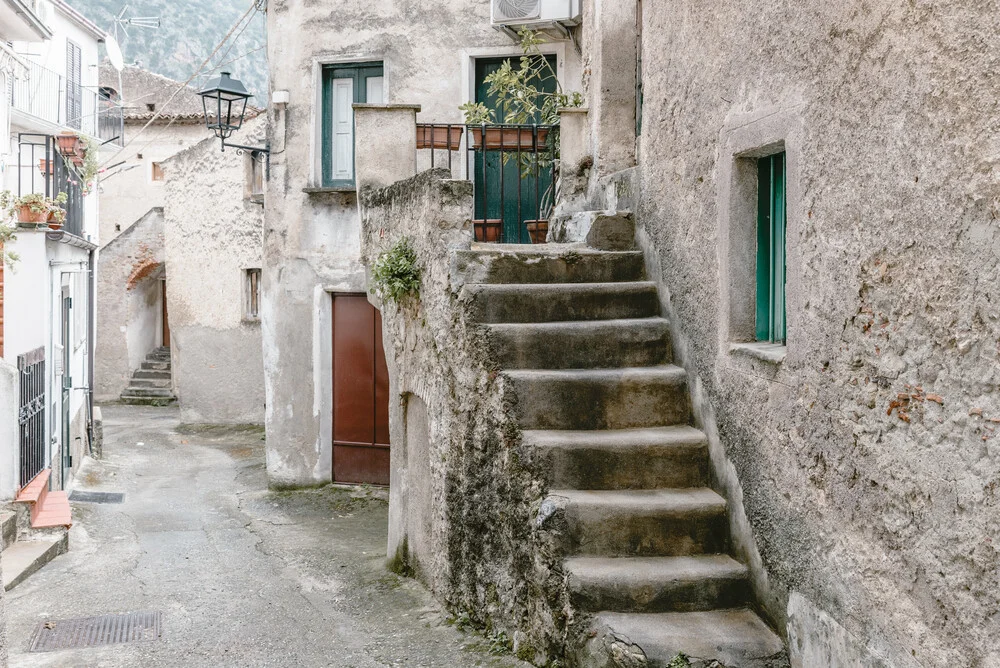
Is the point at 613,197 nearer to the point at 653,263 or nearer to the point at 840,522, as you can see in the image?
the point at 653,263

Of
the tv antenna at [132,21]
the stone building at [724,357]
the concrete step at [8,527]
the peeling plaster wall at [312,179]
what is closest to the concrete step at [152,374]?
the tv antenna at [132,21]

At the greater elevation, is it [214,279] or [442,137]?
[442,137]

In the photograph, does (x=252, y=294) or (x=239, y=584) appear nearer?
(x=239, y=584)

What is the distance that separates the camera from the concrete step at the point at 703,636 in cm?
410

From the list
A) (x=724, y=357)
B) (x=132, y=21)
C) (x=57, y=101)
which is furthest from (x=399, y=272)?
(x=132, y=21)

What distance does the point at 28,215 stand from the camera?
934 cm

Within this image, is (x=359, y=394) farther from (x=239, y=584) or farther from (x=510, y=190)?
(x=239, y=584)

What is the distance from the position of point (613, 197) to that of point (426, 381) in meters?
1.90

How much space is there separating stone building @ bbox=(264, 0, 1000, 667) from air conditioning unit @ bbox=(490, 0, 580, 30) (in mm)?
1547

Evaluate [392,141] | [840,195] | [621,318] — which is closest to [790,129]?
[840,195]

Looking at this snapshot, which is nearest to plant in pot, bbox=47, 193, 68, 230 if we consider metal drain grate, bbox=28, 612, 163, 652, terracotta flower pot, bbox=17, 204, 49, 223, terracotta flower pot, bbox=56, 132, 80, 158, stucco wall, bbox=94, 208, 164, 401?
terracotta flower pot, bbox=17, 204, 49, 223

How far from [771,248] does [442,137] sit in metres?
4.43

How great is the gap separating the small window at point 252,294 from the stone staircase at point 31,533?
822 centimetres

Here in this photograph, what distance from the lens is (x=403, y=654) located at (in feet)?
17.6
